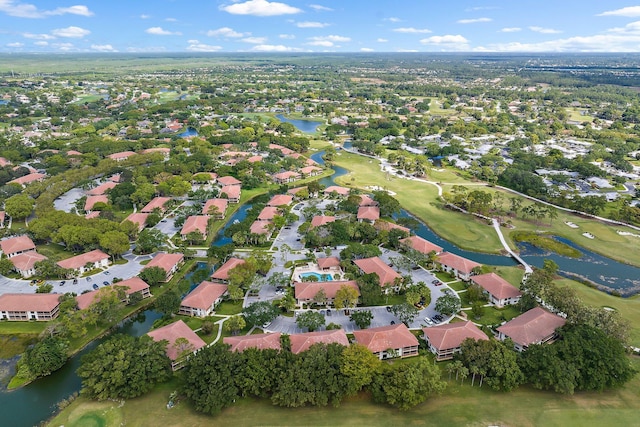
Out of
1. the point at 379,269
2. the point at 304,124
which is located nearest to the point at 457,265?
the point at 379,269

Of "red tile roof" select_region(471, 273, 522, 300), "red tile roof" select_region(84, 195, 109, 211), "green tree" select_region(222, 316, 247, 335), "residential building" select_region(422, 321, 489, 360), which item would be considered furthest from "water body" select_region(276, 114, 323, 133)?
"residential building" select_region(422, 321, 489, 360)

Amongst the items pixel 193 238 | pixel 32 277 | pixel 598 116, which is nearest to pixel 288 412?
pixel 193 238

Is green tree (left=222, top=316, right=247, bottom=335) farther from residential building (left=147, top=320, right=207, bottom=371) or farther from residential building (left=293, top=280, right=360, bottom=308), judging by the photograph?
residential building (left=293, top=280, right=360, bottom=308)

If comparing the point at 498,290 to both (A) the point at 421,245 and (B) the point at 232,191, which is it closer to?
(A) the point at 421,245

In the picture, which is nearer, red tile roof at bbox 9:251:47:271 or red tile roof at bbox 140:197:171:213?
red tile roof at bbox 9:251:47:271

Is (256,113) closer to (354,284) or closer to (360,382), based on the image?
(354,284)
